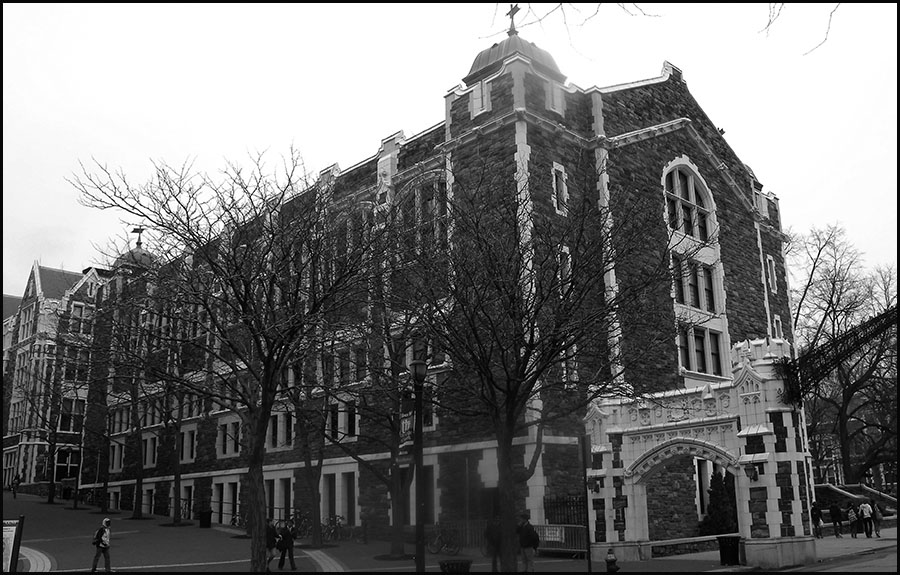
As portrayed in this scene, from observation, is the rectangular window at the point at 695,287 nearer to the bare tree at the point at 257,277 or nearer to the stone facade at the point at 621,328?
the stone facade at the point at 621,328

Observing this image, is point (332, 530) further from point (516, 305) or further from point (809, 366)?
point (809, 366)

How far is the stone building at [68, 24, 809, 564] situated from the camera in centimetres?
2092

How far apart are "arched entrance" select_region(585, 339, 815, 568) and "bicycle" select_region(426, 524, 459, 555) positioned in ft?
13.9

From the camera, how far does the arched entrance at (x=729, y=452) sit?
1972 cm

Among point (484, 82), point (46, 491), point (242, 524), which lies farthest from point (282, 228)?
point (46, 491)

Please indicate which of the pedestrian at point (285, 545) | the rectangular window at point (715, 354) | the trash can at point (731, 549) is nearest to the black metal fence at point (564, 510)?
the trash can at point (731, 549)

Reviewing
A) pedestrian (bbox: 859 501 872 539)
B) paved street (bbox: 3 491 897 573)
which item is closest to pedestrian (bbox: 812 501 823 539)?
paved street (bbox: 3 491 897 573)

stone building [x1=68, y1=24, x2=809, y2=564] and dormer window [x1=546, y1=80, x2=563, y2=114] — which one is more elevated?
dormer window [x1=546, y1=80, x2=563, y2=114]

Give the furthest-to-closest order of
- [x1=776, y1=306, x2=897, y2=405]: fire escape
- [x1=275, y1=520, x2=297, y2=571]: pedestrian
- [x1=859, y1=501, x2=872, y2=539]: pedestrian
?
[x1=859, y1=501, x2=872, y2=539]: pedestrian < [x1=275, y1=520, x2=297, y2=571]: pedestrian < [x1=776, y1=306, x2=897, y2=405]: fire escape

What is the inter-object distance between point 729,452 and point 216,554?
15088 millimetres

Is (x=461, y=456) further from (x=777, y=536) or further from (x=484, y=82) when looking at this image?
(x=484, y=82)

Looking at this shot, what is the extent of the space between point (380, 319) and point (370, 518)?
943 cm

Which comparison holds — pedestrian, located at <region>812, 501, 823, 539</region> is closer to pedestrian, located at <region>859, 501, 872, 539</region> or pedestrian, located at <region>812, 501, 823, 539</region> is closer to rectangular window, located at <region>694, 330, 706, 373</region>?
pedestrian, located at <region>859, 501, 872, 539</region>

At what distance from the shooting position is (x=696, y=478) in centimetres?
2884
